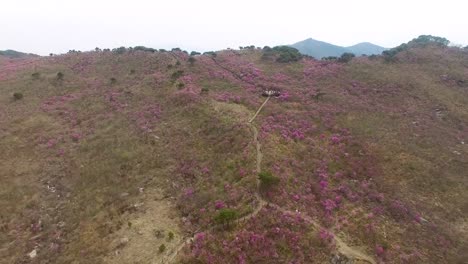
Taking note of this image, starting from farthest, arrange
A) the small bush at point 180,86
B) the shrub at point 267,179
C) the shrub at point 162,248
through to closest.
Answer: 1. the small bush at point 180,86
2. the shrub at point 267,179
3. the shrub at point 162,248

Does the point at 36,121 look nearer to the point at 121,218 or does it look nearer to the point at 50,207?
the point at 50,207

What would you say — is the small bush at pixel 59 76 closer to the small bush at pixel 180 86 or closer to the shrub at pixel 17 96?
the shrub at pixel 17 96

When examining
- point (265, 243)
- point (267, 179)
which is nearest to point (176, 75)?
point (267, 179)

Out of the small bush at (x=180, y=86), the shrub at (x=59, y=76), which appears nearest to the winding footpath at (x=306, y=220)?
the small bush at (x=180, y=86)

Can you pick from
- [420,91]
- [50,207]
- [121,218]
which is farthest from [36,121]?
[420,91]

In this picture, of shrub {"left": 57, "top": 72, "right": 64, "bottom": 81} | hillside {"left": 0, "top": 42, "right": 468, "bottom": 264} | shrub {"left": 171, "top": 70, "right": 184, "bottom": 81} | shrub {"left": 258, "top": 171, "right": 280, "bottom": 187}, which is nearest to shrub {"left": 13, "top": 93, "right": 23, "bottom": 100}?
hillside {"left": 0, "top": 42, "right": 468, "bottom": 264}

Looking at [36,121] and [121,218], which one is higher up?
[36,121]

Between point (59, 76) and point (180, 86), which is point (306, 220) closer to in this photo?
point (180, 86)

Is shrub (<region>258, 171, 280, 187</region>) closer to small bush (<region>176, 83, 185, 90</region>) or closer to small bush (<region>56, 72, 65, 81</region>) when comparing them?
small bush (<region>176, 83, 185, 90</region>)
